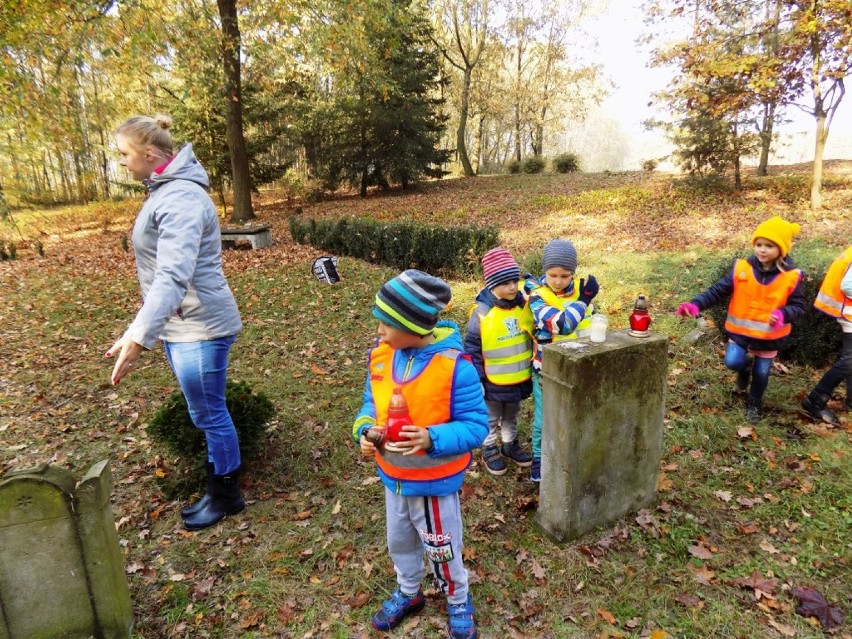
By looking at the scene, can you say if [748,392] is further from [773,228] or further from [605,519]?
[605,519]

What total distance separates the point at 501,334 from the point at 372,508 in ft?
5.35

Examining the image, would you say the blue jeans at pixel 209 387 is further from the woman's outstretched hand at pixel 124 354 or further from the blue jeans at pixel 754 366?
the blue jeans at pixel 754 366

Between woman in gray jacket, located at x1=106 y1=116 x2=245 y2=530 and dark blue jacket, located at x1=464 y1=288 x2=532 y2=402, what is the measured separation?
1.62 metres

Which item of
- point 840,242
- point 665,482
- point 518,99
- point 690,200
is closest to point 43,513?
point 665,482

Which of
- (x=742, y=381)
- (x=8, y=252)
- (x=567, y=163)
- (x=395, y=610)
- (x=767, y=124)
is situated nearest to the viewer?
(x=395, y=610)

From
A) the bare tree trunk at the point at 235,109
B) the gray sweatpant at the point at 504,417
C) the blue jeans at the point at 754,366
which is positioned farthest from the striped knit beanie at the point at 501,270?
the bare tree trunk at the point at 235,109

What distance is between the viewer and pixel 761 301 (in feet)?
13.3

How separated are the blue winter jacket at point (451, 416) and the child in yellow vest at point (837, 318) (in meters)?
3.70

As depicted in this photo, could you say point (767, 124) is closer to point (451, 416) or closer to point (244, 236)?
point (244, 236)

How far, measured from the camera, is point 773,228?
12.7 ft

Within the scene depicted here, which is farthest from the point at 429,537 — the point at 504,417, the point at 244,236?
the point at 244,236

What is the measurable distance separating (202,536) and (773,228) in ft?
16.0

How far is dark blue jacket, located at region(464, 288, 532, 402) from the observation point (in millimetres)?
3461

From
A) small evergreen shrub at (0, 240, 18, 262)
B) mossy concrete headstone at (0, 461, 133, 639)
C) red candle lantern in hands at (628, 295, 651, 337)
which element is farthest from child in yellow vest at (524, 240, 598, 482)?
small evergreen shrub at (0, 240, 18, 262)
